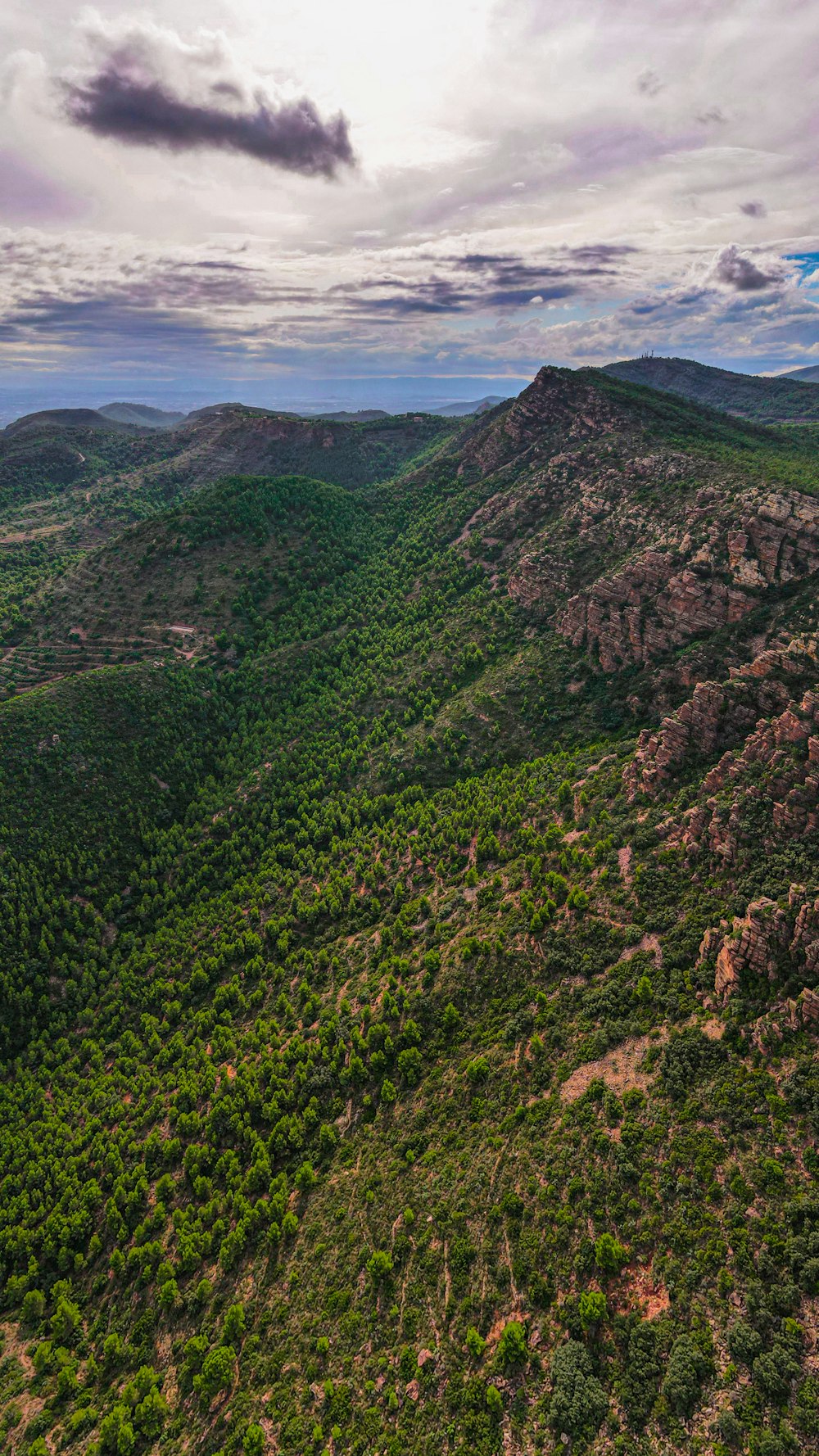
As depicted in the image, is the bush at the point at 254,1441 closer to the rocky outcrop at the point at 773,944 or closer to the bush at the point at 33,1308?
the bush at the point at 33,1308

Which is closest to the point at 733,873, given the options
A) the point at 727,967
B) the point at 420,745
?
the point at 727,967

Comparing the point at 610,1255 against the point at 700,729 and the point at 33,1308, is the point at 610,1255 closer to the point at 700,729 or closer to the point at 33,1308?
the point at 700,729

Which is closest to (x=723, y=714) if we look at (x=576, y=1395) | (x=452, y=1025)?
(x=452, y=1025)

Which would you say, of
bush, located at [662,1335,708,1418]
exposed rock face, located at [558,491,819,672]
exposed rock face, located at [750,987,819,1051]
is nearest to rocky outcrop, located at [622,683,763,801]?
exposed rock face, located at [558,491,819,672]

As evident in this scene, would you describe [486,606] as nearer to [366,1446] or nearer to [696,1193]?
[696,1193]

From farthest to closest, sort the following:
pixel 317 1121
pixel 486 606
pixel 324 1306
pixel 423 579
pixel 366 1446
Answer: pixel 423 579
pixel 486 606
pixel 317 1121
pixel 324 1306
pixel 366 1446

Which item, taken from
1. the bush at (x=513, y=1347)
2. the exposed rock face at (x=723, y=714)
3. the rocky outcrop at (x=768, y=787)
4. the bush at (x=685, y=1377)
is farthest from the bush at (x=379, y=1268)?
the exposed rock face at (x=723, y=714)
